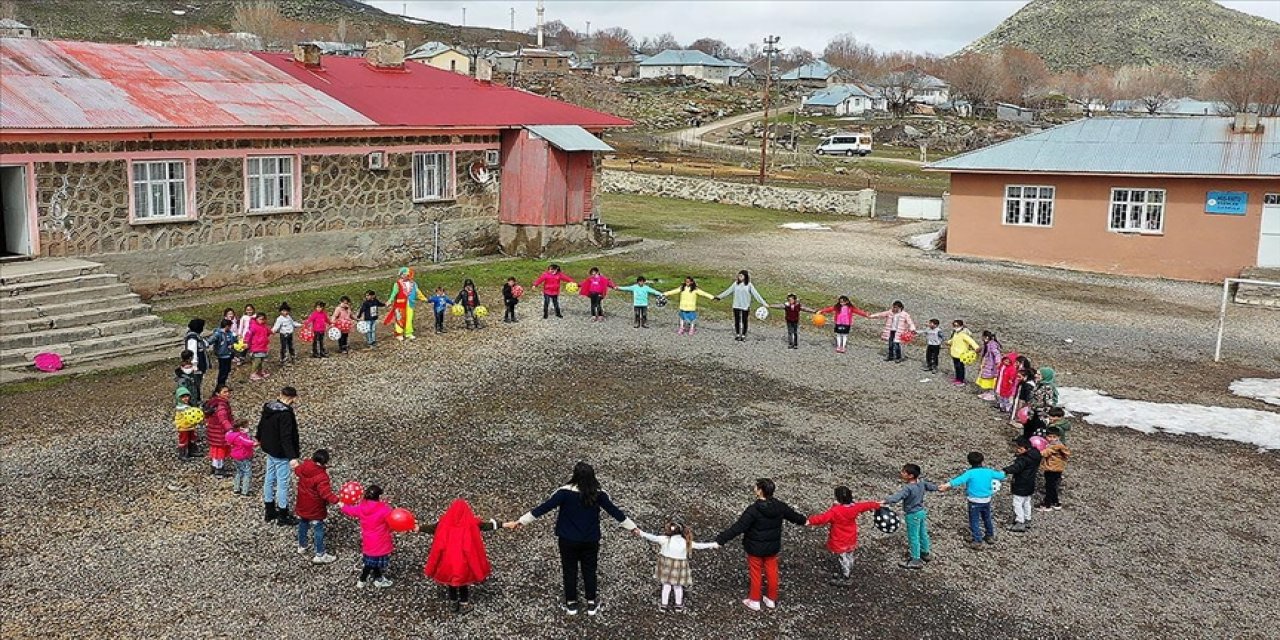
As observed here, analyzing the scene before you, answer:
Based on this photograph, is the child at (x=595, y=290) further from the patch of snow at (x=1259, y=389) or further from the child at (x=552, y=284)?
the patch of snow at (x=1259, y=389)

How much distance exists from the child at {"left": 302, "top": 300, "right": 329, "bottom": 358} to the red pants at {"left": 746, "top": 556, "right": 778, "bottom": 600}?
35.3 ft

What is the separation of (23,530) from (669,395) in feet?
30.1

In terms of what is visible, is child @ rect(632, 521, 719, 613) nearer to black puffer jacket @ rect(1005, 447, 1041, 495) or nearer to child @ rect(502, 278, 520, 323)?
black puffer jacket @ rect(1005, 447, 1041, 495)

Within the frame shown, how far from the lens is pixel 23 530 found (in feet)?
36.1

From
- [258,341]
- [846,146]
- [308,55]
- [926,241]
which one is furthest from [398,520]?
→ [846,146]

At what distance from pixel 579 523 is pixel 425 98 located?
22393mm

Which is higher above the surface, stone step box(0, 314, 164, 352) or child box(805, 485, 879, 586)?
stone step box(0, 314, 164, 352)

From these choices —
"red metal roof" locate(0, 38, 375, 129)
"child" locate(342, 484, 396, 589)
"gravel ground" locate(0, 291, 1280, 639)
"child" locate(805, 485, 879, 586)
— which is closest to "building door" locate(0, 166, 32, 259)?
"red metal roof" locate(0, 38, 375, 129)

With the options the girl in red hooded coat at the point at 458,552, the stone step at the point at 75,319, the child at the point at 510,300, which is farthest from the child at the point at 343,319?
the girl in red hooded coat at the point at 458,552

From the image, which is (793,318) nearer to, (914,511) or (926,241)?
(914,511)

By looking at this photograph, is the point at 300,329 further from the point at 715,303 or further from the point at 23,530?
the point at 715,303

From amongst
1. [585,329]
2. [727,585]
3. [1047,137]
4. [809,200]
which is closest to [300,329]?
[585,329]

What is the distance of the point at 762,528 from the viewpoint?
9.70m

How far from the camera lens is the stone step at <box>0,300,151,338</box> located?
1766 centimetres
